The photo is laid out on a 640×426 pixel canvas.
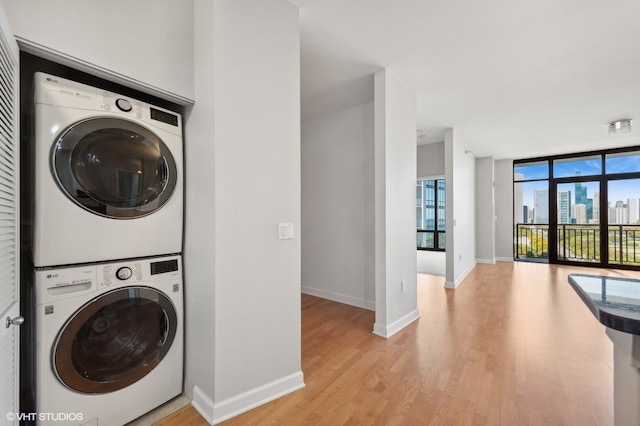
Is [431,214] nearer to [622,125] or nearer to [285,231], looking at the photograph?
[622,125]

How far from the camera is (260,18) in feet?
5.62

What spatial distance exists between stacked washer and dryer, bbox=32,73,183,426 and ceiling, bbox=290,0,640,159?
1430 millimetres

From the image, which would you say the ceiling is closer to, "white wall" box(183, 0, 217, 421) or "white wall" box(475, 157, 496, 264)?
"white wall" box(183, 0, 217, 421)

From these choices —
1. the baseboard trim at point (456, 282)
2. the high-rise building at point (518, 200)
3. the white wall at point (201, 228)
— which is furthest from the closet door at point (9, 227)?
the high-rise building at point (518, 200)

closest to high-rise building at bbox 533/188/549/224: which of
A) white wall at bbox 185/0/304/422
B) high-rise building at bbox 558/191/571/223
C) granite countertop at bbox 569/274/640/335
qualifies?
high-rise building at bbox 558/191/571/223

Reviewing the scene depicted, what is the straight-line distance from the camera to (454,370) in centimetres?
208

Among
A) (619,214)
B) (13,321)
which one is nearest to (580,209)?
(619,214)

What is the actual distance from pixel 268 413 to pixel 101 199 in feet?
4.95

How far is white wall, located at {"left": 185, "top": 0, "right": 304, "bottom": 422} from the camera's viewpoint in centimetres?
154

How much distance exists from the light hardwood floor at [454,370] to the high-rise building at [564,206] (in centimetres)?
394

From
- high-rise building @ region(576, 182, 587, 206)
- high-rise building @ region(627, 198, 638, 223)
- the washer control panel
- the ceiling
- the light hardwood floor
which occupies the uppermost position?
the ceiling

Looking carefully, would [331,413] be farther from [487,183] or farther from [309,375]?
[487,183]

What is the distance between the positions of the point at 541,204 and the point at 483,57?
5.80 m

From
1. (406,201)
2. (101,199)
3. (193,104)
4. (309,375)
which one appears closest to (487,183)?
(406,201)
